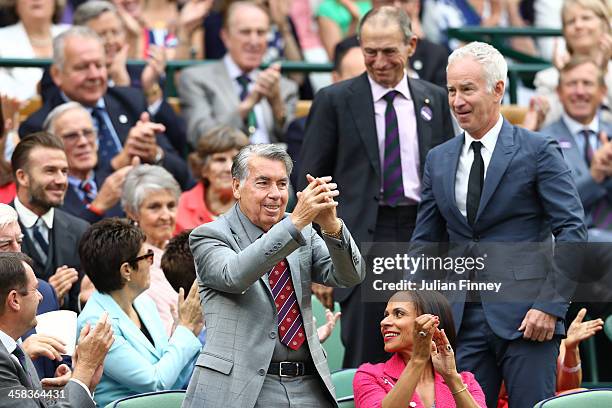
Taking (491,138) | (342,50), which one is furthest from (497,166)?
(342,50)

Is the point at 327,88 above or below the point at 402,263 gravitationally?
above

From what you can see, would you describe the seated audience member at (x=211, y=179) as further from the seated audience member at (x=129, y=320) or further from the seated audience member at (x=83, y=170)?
the seated audience member at (x=129, y=320)

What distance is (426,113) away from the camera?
713 cm

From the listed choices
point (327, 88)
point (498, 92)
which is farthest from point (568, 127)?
point (498, 92)

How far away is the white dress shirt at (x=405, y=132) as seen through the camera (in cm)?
695

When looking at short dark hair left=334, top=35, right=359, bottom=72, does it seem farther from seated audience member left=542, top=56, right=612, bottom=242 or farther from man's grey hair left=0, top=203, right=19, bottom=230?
man's grey hair left=0, top=203, right=19, bottom=230

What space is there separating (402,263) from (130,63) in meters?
3.67

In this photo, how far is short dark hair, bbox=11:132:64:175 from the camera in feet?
23.1

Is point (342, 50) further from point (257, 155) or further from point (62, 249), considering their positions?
point (257, 155)

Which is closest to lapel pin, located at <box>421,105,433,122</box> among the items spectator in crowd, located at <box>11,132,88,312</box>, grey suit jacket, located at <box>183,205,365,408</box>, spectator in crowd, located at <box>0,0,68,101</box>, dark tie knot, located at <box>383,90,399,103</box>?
dark tie knot, located at <box>383,90,399,103</box>

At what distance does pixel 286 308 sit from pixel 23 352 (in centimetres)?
100

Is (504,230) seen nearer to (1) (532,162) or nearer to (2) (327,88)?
(1) (532,162)

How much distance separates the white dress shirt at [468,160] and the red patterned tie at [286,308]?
3.82 feet

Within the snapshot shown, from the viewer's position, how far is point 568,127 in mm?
8734
